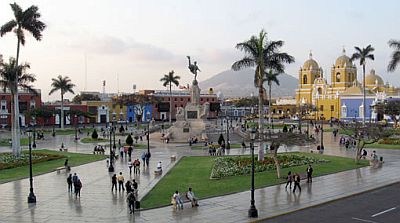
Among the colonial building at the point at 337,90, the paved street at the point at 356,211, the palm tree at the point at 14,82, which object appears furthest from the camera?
the colonial building at the point at 337,90

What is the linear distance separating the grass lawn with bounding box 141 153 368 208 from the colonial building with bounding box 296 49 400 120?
67594mm

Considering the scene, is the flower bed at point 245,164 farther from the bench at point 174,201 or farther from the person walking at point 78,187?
→ the person walking at point 78,187

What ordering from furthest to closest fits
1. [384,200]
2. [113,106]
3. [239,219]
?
1. [113,106]
2. [384,200]
3. [239,219]

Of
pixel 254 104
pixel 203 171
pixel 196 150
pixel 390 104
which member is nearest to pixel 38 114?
pixel 196 150

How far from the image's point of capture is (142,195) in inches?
912

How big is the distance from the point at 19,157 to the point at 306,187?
24646 millimetres

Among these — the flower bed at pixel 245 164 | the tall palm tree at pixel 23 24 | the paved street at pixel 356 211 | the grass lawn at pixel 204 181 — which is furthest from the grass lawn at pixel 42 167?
the paved street at pixel 356 211

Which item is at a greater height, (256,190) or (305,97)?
(305,97)

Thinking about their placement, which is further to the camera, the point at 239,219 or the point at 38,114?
the point at 38,114

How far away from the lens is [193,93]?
6731 cm

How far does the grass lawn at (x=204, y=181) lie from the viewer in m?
23.0

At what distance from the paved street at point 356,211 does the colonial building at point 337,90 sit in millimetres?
77591

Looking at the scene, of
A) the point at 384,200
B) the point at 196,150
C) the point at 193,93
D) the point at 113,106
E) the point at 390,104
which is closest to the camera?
the point at 384,200

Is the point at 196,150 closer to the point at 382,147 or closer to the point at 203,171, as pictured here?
the point at 203,171
